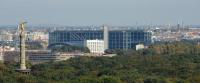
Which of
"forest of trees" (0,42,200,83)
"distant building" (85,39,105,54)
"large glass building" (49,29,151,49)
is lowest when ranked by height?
"forest of trees" (0,42,200,83)

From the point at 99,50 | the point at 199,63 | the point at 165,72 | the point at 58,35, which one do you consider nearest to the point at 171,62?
the point at 199,63

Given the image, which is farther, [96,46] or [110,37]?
[110,37]

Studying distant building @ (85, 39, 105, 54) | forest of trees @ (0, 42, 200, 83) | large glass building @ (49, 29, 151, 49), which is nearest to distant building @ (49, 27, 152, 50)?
large glass building @ (49, 29, 151, 49)

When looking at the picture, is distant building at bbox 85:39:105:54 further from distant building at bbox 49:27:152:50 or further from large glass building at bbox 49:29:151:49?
large glass building at bbox 49:29:151:49

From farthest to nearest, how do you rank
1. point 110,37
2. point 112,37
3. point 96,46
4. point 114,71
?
point 110,37 → point 112,37 → point 96,46 → point 114,71

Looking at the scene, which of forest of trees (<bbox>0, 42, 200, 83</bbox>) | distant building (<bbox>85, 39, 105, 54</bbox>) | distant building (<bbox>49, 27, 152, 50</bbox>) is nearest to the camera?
forest of trees (<bbox>0, 42, 200, 83</bbox>)

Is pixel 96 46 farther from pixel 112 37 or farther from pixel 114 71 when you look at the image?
pixel 114 71

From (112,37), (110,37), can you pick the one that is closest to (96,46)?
(112,37)
